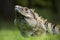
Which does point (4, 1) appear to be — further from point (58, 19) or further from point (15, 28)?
point (58, 19)

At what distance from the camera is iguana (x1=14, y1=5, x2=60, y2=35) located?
Result: 1023mm

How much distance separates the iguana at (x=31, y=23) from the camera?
1023mm

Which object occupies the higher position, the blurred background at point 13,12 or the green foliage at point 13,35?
the blurred background at point 13,12

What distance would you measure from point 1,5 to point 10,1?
77 millimetres

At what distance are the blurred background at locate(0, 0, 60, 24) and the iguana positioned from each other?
45 mm

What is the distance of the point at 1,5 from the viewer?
1.16 m

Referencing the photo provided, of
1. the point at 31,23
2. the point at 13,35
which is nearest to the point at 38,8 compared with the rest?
the point at 31,23

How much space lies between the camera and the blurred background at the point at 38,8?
1.12m

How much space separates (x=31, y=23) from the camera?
1.06 meters

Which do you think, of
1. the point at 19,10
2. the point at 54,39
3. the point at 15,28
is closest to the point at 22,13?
the point at 19,10

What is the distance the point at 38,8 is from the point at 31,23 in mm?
132

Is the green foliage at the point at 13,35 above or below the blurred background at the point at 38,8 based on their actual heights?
below

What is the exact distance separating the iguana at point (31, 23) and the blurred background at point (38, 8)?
0.15 ft

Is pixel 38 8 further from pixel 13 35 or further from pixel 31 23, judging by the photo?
pixel 13 35
